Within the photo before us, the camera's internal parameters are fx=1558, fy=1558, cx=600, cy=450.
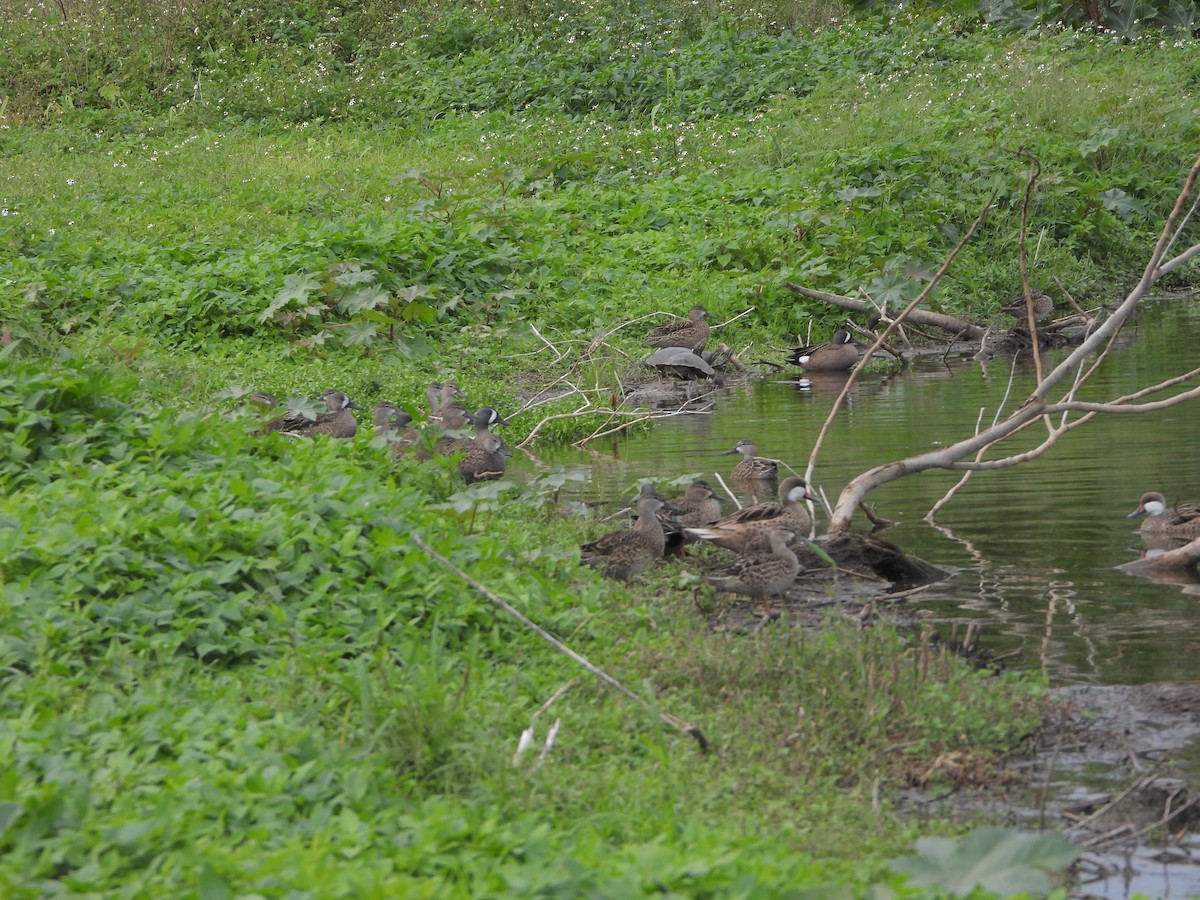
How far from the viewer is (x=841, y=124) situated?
22016 mm

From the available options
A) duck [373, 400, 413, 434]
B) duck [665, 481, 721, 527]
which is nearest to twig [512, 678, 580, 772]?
duck [665, 481, 721, 527]

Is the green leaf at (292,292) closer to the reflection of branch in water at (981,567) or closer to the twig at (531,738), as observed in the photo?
the reflection of branch in water at (981,567)

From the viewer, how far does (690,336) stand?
15.5 metres

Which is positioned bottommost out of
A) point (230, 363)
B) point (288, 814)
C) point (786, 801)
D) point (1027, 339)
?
point (1027, 339)

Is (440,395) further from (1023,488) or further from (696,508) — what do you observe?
(1023,488)

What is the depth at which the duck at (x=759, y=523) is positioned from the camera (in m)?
8.48

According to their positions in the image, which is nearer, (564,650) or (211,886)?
(211,886)

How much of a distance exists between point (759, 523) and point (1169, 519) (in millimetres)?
2326

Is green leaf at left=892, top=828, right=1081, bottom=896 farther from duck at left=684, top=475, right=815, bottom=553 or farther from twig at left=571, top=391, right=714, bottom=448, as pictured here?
twig at left=571, top=391, right=714, bottom=448

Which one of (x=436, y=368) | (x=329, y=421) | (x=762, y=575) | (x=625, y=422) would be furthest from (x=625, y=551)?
(x=436, y=368)

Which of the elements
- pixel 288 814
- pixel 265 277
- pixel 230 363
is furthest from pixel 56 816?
pixel 265 277

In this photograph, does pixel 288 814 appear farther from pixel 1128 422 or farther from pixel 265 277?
pixel 265 277

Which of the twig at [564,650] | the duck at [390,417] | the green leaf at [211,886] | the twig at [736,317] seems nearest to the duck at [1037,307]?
the twig at [736,317]

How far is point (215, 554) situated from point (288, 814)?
6.10 feet
